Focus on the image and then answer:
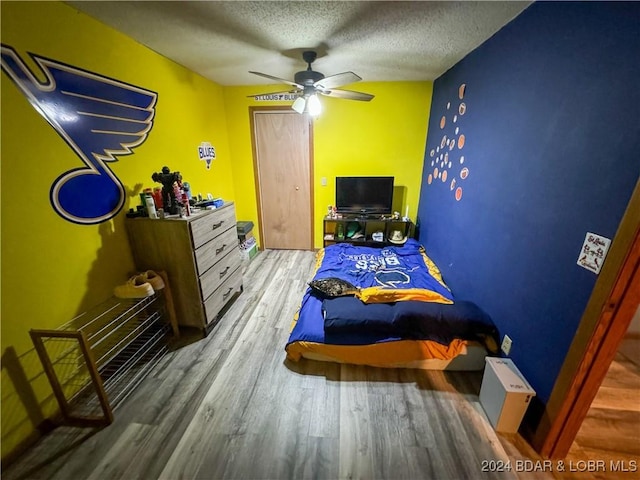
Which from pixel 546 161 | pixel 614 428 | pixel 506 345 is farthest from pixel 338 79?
pixel 614 428

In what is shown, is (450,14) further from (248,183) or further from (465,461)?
(248,183)

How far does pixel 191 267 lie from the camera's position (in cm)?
206

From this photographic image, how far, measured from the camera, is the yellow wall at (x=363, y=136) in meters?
3.40

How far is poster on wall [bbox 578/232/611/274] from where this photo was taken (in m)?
1.07

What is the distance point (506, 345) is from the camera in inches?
66.7

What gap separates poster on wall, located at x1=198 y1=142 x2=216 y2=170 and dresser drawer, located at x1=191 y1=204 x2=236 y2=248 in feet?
3.11

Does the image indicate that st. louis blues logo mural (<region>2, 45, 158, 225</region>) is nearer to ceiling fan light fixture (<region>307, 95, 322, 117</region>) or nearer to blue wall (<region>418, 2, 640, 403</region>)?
ceiling fan light fixture (<region>307, 95, 322, 117</region>)

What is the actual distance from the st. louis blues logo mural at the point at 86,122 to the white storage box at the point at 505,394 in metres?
2.78

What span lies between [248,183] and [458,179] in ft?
9.37

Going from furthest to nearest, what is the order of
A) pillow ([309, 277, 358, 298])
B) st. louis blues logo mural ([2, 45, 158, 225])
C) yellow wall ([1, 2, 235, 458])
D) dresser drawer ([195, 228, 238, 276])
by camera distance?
1. pillow ([309, 277, 358, 298])
2. dresser drawer ([195, 228, 238, 276])
3. st. louis blues logo mural ([2, 45, 158, 225])
4. yellow wall ([1, 2, 235, 458])

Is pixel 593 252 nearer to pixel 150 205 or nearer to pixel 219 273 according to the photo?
pixel 219 273

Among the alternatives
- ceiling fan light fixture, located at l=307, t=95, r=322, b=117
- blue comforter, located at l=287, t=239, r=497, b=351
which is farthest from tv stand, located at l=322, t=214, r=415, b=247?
ceiling fan light fixture, located at l=307, t=95, r=322, b=117

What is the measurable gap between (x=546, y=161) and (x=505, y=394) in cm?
131

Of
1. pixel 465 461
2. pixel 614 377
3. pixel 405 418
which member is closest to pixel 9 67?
pixel 405 418
